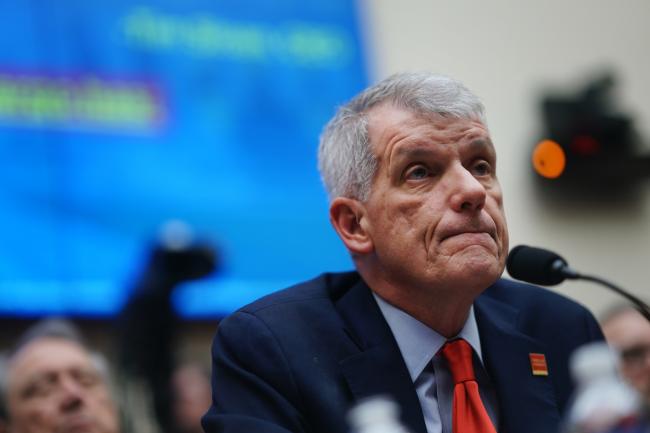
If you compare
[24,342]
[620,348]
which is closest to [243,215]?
[24,342]

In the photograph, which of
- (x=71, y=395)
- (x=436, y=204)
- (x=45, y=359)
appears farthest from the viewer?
(x=45, y=359)

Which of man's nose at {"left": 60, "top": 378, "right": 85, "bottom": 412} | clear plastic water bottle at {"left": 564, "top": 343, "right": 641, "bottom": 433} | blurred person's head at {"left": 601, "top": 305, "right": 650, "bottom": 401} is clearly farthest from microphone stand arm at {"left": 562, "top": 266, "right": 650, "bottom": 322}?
man's nose at {"left": 60, "top": 378, "right": 85, "bottom": 412}

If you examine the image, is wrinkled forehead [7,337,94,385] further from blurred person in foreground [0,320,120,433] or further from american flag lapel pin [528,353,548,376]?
american flag lapel pin [528,353,548,376]

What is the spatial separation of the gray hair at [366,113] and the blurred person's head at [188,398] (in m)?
2.00

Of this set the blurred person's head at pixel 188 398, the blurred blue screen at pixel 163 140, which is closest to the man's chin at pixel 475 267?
the blurred person's head at pixel 188 398

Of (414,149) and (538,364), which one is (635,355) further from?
(414,149)

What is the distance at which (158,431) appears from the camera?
4.46 m

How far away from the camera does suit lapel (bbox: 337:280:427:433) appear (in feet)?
7.54

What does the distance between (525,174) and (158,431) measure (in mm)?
3753

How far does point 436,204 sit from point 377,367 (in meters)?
0.36

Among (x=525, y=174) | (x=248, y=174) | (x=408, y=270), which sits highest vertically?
(x=408, y=270)

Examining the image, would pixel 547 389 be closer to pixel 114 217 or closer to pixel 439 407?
pixel 439 407

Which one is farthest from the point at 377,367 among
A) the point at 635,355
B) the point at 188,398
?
the point at 188,398

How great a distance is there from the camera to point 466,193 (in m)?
2.35
